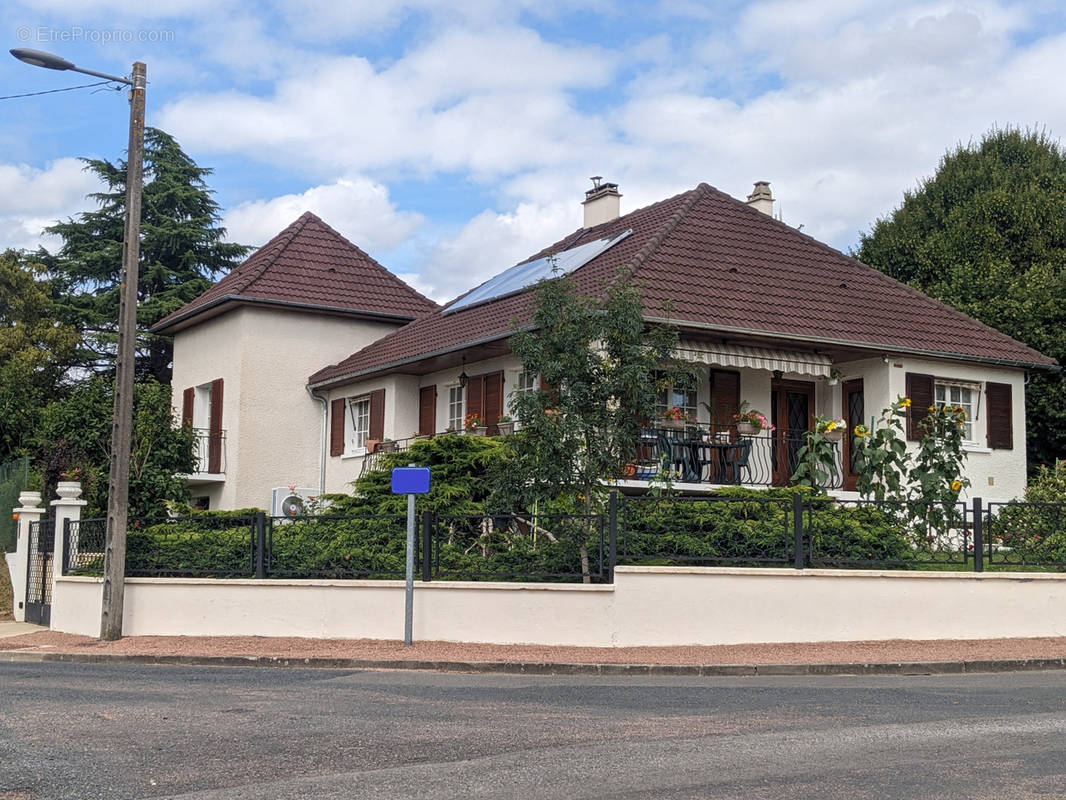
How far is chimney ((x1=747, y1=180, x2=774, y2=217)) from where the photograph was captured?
29.8m

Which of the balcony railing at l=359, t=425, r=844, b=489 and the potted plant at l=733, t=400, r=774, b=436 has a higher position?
the potted plant at l=733, t=400, r=774, b=436

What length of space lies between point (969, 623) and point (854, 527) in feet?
5.78

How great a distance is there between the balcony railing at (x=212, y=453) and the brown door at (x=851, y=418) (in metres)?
13.3

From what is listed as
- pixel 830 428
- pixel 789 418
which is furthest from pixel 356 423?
pixel 830 428

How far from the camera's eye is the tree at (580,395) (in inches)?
645

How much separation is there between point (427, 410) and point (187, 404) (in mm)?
7813

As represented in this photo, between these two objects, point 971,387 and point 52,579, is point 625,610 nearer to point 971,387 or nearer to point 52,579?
point 52,579

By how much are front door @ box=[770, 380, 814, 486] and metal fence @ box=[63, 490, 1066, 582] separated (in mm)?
5309

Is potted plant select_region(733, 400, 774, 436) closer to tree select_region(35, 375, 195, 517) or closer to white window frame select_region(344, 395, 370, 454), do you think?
white window frame select_region(344, 395, 370, 454)

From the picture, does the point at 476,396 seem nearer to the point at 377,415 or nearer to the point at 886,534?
the point at 377,415

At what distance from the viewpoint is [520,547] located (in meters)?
16.5

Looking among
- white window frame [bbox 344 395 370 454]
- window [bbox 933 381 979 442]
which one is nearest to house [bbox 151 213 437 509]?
white window frame [bbox 344 395 370 454]

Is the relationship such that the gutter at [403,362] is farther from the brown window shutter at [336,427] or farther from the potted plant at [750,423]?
the potted plant at [750,423]

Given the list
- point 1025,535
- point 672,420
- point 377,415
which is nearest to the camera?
point 1025,535
